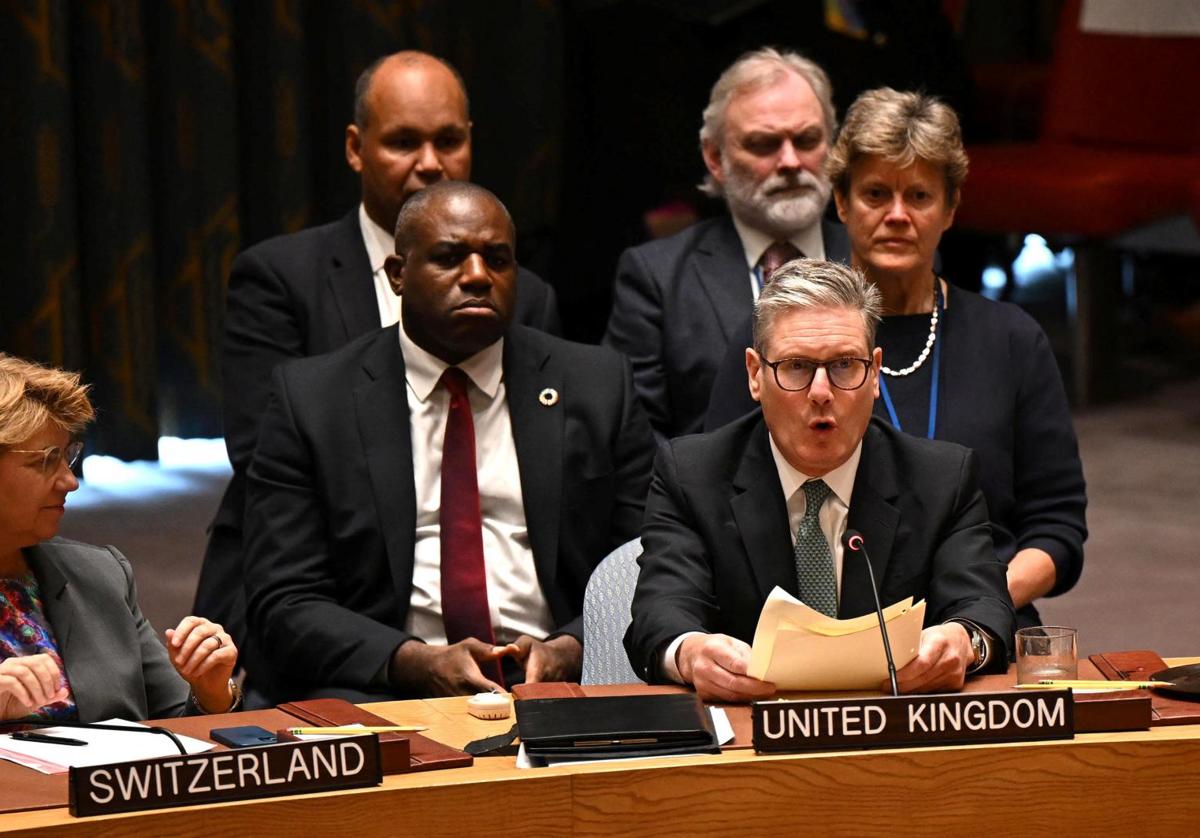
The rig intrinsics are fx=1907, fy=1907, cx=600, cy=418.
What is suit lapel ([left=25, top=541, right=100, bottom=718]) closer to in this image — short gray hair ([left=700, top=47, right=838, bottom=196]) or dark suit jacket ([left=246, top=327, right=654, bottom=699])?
dark suit jacket ([left=246, top=327, right=654, bottom=699])

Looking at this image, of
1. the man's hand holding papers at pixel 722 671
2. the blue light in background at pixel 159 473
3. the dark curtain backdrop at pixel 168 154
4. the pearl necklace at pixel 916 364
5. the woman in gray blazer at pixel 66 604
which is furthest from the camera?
the blue light in background at pixel 159 473

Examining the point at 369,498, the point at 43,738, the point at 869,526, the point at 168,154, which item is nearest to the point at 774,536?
the point at 869,526

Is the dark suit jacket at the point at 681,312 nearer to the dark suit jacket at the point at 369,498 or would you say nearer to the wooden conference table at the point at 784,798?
the dark suit jacket at the point at 369,498

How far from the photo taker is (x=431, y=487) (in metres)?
3.16

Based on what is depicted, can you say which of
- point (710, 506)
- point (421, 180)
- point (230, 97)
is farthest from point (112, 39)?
point (710, 506)

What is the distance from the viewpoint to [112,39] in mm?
5867

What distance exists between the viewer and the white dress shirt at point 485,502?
313cm

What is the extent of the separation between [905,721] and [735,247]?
6.06 ft

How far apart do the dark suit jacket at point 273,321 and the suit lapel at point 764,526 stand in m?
1.16

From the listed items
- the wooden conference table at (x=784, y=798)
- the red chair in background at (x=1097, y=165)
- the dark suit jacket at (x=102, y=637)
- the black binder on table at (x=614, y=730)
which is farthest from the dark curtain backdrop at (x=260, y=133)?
the wooden conference table at (x=784, y=798)

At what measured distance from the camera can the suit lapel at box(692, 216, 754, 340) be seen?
3730 millimetres

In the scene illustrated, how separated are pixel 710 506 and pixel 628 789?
0.67 m

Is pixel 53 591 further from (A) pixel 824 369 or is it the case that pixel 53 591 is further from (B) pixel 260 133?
(B) pixel 260 133

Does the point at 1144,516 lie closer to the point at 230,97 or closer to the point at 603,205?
the point at 603,205
